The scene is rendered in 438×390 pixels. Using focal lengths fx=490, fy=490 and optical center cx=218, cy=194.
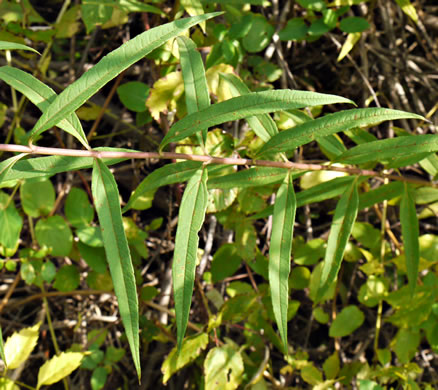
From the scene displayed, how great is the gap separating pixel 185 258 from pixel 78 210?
827 millimetres

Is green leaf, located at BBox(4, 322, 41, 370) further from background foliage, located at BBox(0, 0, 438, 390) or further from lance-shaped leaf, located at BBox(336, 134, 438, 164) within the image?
lance-shaped leaf, located at BBox(336, 134, 438, 164)

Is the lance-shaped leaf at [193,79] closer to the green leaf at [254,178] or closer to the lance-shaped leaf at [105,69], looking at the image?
the green leaf at [254,178]

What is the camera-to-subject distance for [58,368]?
1.58m

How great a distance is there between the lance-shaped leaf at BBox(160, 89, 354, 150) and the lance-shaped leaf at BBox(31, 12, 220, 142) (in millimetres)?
184

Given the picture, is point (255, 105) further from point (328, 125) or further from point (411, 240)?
point (411, 240)

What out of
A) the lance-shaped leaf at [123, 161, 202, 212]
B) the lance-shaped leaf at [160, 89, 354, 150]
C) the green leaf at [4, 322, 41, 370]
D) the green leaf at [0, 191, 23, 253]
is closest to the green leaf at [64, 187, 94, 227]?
the green leaf at [0, 191, 23, 253]

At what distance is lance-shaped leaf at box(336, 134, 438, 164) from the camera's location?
1.10 m

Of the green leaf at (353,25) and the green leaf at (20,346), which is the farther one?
the green leaf at (353,25)

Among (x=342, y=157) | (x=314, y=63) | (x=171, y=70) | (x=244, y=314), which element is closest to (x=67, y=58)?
(x=171, y=70)

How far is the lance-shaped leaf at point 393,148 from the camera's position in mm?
1100

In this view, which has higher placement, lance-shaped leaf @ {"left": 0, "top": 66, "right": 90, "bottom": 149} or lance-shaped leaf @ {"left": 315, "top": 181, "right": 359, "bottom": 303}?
lance-shaped leaf @ {"left": 0, "top": 66, "right": 90, "bottom": 149}

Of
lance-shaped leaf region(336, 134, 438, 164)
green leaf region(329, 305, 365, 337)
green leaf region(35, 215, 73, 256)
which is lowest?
green leaf region(329, 305, 365, 337)

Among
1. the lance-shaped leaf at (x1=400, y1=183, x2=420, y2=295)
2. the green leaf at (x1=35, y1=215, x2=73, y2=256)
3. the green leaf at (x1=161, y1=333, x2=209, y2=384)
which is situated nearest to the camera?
the lance-shaped leaf at (x1=400, y1=183, x2=420, y2=295)

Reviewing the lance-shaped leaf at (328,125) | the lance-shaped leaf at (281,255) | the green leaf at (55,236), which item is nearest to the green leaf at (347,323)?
the lance-shaped leaf at (281,255)
